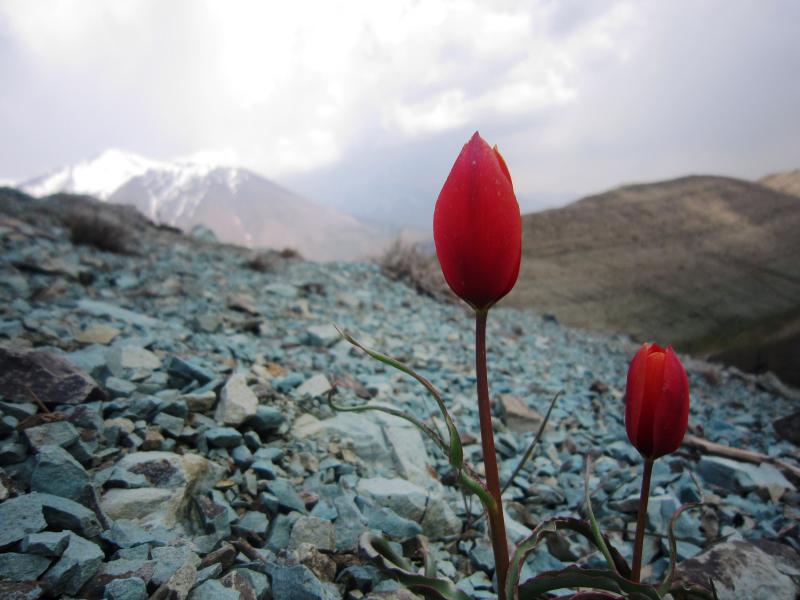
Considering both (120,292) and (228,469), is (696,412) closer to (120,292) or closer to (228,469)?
(228,469)

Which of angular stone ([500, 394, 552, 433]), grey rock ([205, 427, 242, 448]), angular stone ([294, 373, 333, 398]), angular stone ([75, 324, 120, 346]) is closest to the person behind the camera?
grey rock ([205, 427, 242, 448])

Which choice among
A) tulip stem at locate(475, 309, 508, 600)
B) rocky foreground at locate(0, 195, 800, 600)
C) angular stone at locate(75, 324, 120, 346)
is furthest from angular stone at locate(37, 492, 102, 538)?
angular stone at locate(75, 324, 120, 346)

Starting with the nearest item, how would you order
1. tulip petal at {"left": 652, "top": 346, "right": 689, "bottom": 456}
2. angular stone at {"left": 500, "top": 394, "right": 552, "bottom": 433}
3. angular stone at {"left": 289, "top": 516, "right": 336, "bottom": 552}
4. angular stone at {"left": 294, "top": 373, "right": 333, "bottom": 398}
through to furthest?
tulip petal at {"left": 652, "top": 346, "right": 689, "bottom": 456}, angular stone at {"left": 289, "top": 516, "right": 336, "bottom": 552}, angular stone at {"left": 294, "top": 373, "right": 333, "bottom": 398}, angular stone at {"left": 500, "top": 394, "right": 552, "bottom": 433}

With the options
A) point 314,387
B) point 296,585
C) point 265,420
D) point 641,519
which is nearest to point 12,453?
point 265,420

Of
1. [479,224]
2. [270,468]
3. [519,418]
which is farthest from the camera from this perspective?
[519,418]

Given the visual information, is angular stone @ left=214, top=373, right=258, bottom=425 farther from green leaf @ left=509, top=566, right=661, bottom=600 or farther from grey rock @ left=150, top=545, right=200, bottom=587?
green leaf @ left=509, top=566, right=661, bottom=600

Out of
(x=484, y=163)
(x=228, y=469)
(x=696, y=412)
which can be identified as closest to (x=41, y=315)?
(x=228, y=469)

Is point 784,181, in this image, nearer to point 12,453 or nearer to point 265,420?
point 265,420

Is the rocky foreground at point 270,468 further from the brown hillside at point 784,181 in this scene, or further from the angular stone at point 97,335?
the brown hillside at point 784,181
